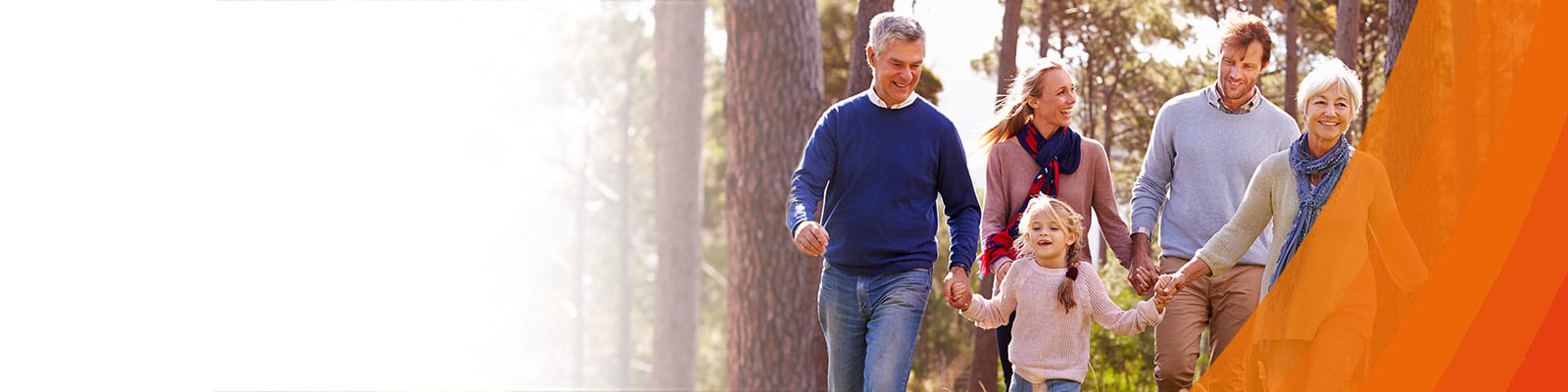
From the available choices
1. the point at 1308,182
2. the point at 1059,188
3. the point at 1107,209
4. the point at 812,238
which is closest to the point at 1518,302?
the point at 1308,182

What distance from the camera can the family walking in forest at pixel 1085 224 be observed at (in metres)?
4.70

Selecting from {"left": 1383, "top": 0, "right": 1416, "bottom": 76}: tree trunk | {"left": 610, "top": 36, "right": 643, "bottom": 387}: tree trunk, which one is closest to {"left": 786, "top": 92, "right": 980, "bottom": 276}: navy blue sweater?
{"left": 1383, "top": 0, "right": 1416, "bottom": 76}: tree trunk

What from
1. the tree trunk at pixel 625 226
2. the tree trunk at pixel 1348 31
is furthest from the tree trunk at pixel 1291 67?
the tree trunk at pixel 625 226

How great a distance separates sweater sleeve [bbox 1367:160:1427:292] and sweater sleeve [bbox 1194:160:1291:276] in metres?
0.39

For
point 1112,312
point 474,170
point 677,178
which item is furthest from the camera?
point 474,170

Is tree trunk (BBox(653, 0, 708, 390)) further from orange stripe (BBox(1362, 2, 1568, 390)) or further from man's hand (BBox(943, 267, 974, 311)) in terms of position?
man's hand (BBox(943, 267, 974, 311))

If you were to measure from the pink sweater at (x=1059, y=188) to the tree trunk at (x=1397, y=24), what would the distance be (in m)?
4.04

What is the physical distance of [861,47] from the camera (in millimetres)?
8539

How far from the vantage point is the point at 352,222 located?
105ft

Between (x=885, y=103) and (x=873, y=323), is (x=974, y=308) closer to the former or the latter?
(x=873, y=323)

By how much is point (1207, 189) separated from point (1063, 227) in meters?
0.88

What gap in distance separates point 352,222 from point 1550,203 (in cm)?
2995

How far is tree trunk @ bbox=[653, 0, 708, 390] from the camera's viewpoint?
1441cm

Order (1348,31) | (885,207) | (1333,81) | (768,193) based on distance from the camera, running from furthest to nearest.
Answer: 1. (1348,31)
2. (768,193)
3. (885,207)
4. (1333,81)
